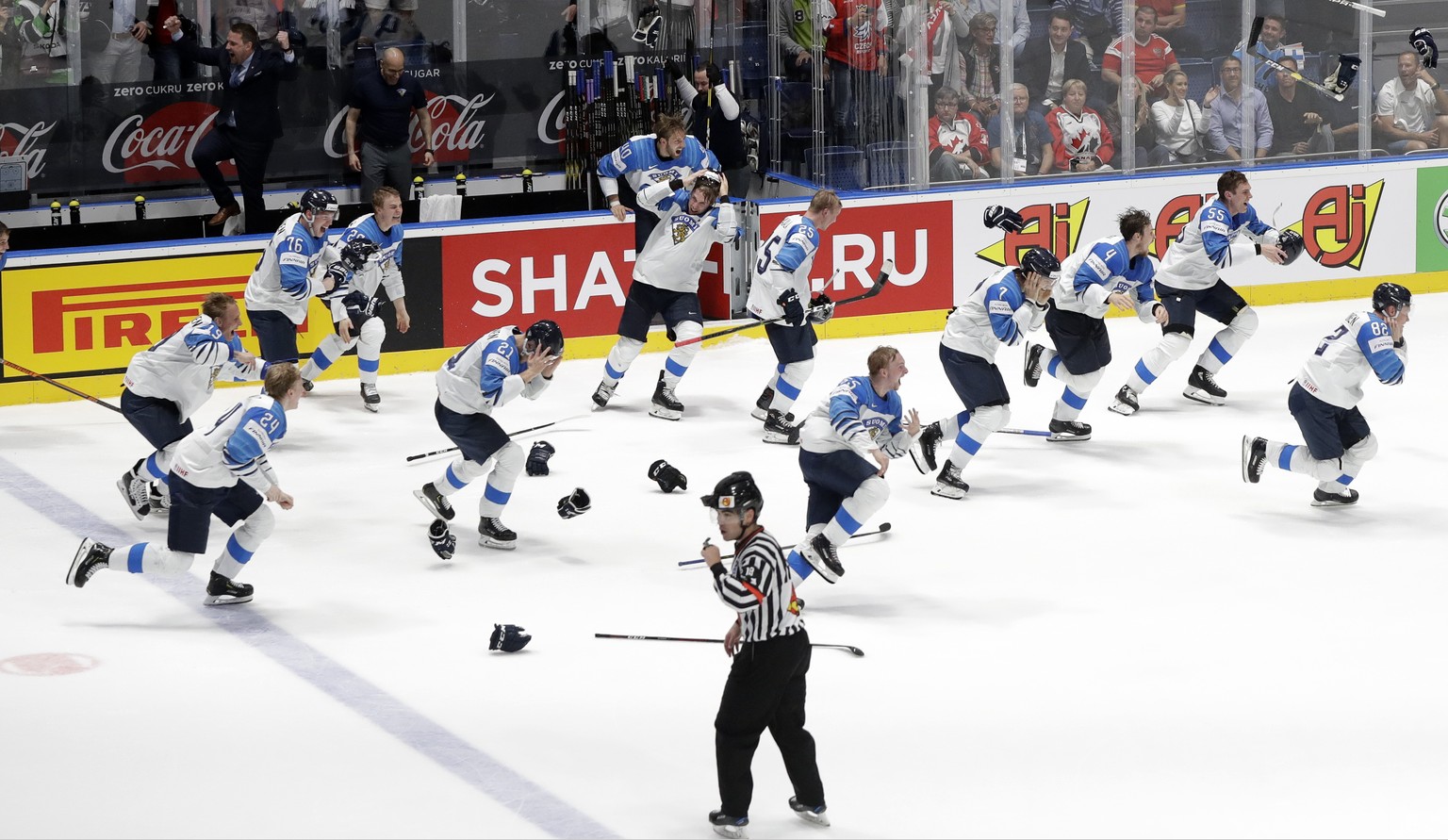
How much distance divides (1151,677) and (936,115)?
763cm

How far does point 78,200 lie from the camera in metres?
13.6

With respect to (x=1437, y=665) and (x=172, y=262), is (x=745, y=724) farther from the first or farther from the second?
(x=172, y=262)

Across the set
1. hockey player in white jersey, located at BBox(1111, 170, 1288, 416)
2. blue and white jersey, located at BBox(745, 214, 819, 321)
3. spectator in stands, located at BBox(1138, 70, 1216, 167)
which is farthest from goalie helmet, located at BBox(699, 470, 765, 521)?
spectator in stands, located at BBox(1138, 70, 1216, 167)

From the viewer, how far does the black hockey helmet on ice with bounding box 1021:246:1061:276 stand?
9805 millimetres

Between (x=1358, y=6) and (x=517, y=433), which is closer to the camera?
(x=517, y=433)

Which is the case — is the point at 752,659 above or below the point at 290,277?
below

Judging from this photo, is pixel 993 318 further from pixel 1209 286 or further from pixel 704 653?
pixel 704 653

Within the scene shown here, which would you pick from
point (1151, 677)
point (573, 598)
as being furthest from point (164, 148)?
point (1151, 677)

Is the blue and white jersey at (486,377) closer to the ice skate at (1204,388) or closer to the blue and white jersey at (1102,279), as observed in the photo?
the blue and white jersey at (1102,279)

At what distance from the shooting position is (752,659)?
597 centimetres

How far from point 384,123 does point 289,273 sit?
3111mm

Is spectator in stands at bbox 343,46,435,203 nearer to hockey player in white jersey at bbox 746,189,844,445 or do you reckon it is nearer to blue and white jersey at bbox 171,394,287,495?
hockey player in white jersey at bbox 746,189,844,445

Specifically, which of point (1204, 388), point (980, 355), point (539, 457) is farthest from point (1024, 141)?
point (539, 457)

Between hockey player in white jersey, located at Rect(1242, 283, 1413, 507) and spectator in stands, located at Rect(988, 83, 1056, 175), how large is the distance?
16.9 ft
